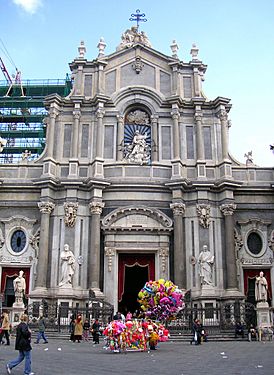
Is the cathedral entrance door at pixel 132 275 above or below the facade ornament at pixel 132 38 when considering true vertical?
below

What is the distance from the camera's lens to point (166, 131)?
99.0ft

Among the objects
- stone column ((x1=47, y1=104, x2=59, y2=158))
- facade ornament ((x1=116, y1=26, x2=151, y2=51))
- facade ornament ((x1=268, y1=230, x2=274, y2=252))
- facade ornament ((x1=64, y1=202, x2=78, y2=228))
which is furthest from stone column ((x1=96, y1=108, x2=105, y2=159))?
facade ornament ((x1=268, y1=230, x2=274, y2=252))

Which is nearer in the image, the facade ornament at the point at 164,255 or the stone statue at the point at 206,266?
the stone statue at the point at 206,266

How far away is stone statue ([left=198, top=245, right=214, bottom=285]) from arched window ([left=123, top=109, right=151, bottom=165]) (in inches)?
261

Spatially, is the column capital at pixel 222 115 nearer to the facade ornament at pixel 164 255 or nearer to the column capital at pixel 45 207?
the facade ornament at pixel 164 255

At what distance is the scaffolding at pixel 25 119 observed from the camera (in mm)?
47125

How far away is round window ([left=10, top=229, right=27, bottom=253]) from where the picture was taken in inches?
1112

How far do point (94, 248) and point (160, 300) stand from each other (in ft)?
31.1

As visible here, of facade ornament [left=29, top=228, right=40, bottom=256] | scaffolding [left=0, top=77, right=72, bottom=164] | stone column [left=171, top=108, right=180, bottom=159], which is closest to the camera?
facade ornament [left=29, top=228, right=40, bottom=256]

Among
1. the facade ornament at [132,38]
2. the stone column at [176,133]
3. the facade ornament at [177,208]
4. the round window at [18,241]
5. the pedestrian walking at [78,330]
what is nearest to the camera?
the pedestrian walking at [78,330]

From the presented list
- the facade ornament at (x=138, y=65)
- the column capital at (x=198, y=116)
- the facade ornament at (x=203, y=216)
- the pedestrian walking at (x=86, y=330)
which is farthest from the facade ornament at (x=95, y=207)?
the facade ornament at (x=138, y=65)

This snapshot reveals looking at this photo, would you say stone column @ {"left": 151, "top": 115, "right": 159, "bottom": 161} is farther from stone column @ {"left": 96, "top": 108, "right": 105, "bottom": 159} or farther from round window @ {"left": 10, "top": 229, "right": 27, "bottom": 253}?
round window @ {"left": 10, "top": 229, "right": 27, "bottom": 253}

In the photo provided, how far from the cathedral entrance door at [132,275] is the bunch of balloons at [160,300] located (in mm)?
8891

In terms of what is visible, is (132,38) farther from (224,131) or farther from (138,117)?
(224,131)
